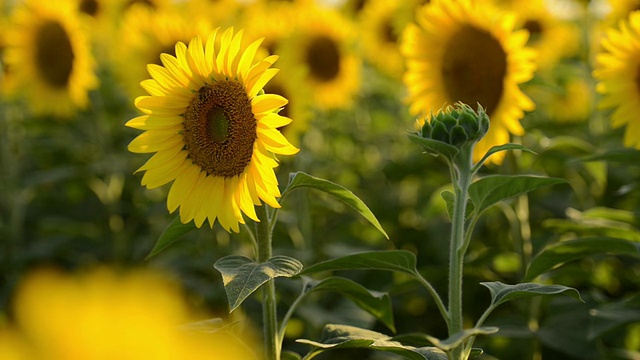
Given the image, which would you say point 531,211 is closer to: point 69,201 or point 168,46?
point 168,46

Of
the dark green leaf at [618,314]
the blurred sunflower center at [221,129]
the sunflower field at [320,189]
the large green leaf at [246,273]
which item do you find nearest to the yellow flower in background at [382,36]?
the sunflower field at [320,189]

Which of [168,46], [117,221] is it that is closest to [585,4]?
[168,46]

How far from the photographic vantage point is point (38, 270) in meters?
3.85

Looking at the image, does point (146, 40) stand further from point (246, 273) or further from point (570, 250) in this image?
point (246, 273)

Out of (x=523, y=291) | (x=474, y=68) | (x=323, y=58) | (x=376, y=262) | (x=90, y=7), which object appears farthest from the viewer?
(x=90, y=7)

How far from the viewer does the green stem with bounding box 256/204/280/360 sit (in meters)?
1.55

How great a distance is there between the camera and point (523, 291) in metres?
1.33

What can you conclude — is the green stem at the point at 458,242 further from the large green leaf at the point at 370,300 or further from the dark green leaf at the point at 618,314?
the dark green leaf at the point at 618,314

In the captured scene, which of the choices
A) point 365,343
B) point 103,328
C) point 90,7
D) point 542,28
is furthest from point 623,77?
point 90,7

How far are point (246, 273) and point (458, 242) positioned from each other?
1.29 feet

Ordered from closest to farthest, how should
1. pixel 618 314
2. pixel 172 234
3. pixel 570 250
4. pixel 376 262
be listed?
pixel 376 262
pixel 172 234
pixel 570 250
pixel 618 314

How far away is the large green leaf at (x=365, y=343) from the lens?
1.35 meters

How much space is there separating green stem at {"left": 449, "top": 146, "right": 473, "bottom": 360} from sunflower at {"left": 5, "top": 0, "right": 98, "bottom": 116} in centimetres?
310

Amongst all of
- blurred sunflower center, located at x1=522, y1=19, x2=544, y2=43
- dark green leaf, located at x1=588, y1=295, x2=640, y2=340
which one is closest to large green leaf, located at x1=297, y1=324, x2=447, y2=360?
dark green leaf, located at x1=588, y1=295, x2=640, y2=340
